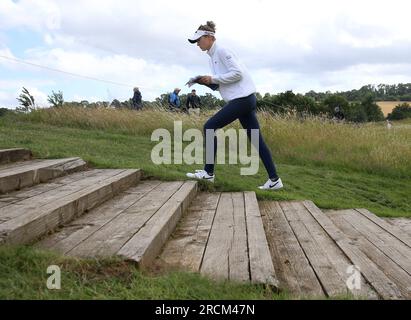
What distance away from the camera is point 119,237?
8.24ft

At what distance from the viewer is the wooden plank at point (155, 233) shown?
7.20ft

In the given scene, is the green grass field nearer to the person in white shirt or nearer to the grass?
the grass

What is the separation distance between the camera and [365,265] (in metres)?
2.61

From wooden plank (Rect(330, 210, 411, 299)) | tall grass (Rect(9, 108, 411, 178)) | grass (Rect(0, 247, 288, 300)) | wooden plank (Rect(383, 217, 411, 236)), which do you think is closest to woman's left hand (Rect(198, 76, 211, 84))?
wooden plank (Rect(330, 210, 411, 299))

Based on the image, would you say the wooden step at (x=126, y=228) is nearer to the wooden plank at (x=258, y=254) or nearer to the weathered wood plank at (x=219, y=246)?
the weathered wood plank at (x=219, y=246)

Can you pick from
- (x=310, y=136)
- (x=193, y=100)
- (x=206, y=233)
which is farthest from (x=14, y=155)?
(x=193, y=100)

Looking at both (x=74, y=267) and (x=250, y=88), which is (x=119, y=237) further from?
(x=250, y=88)

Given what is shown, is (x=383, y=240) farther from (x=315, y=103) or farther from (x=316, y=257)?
(x=315, y=103)

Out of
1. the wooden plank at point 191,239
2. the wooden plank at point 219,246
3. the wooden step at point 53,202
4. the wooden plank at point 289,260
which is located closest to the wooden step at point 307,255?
the wooden plank at point 289,260

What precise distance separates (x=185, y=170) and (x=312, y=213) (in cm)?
211

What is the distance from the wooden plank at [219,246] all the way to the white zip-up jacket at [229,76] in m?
1.36

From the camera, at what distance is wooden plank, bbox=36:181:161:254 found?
2.38 meters
